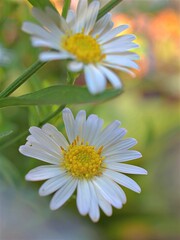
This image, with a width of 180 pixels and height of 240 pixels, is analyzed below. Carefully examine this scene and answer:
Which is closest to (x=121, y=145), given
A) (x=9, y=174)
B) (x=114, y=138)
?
(x=114, y=138)

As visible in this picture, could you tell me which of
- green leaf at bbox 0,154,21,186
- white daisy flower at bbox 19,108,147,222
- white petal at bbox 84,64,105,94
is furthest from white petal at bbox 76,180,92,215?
green leaf at bbox 0,154,21,186

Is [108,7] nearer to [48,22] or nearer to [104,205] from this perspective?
[48,22]

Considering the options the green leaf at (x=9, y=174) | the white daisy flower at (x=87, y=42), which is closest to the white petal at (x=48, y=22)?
the white daisy flower at (x=87, y=42)

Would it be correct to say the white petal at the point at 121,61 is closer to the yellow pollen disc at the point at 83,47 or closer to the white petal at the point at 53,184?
the yellow pollen disc at the point at 83,47

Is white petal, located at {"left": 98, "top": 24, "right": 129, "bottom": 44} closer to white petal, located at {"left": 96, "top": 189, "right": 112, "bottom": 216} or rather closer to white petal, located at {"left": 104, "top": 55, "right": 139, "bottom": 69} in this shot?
white petal, located at {"left": 104, "top": 55, "right": 139, "bottom": 69}

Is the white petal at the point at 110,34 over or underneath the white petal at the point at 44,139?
over

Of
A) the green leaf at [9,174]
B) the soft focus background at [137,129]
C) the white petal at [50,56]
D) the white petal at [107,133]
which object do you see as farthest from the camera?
the soft focus background at [137,129]
